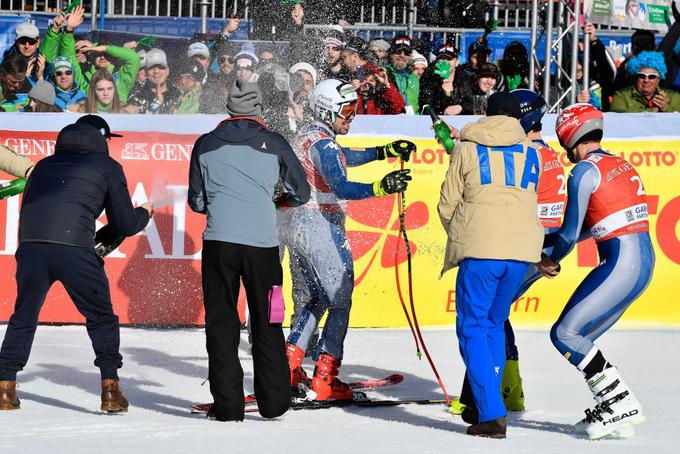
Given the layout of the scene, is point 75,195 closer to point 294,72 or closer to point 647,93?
point 294,72

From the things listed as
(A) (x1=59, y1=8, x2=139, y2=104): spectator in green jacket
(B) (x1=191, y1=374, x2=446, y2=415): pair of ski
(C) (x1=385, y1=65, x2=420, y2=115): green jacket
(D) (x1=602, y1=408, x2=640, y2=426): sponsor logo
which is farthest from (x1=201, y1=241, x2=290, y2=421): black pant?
(A) (x1=59, y1=8, x2=139, y2=104): spectator in green jacket

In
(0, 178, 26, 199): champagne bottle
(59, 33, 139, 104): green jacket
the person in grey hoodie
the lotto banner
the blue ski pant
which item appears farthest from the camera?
(59, 33, 139, 104): green jacket

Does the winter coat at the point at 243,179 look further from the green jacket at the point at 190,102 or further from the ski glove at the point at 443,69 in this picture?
the ski glove at the point at 443,69

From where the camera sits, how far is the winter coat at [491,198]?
6777 millimetres

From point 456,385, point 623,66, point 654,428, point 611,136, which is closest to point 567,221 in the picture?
point 654,428

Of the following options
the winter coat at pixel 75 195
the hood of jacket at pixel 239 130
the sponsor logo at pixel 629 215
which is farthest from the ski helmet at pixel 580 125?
the winter coat at pixel 75 195

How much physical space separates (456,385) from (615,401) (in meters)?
1.97

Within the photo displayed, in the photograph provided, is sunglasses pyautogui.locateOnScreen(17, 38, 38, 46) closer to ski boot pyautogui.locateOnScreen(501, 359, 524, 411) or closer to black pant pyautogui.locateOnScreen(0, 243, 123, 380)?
black pant pyautogui.locateOnScreen(0, 243, 123, 380)

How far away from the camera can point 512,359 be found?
771 cm

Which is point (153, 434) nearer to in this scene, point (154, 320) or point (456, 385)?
point (456, 385)

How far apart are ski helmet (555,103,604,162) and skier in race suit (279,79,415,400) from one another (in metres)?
0.98

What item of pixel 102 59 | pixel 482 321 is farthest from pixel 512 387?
pixel 102 59

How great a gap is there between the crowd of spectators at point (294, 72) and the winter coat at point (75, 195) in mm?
5079

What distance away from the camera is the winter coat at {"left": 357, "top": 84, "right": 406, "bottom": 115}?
1257 centimetres
